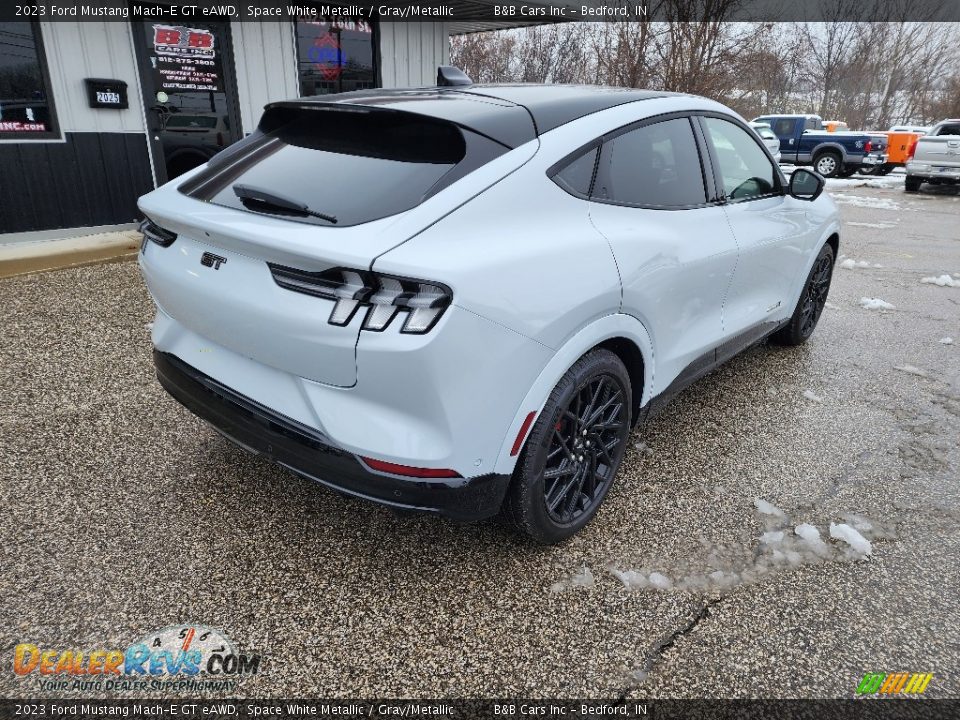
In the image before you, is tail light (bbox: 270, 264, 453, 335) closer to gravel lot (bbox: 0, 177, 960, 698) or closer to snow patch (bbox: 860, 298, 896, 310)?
gravel lot (bbox: 0, 177, 960, 698)

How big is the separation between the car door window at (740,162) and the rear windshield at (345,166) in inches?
64.3

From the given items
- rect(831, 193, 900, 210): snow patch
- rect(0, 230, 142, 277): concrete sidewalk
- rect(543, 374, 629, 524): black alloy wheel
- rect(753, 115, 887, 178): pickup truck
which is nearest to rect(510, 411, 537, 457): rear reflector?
rect(543, 374, 629, 524): black alloy wheel

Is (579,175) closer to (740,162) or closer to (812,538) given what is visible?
(740,162)

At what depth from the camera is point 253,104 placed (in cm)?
777

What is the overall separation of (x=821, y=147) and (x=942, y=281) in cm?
1531

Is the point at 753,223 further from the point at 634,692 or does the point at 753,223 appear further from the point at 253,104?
the point at 253,104

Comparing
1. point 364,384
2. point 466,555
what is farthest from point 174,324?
point 466,555

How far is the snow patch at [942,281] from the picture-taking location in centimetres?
681

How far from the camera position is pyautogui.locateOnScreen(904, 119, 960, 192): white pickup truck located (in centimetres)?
1590

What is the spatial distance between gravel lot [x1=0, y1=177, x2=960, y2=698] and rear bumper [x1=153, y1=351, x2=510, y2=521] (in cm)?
46

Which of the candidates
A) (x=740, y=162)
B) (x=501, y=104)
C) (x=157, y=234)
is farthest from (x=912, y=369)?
(x=157, y=234)

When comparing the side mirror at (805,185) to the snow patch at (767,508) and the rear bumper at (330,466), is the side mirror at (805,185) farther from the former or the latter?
the rear bumper at (330,466)

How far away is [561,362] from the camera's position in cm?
216

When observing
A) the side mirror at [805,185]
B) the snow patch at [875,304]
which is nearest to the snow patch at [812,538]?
the side mirror at [805,185]
